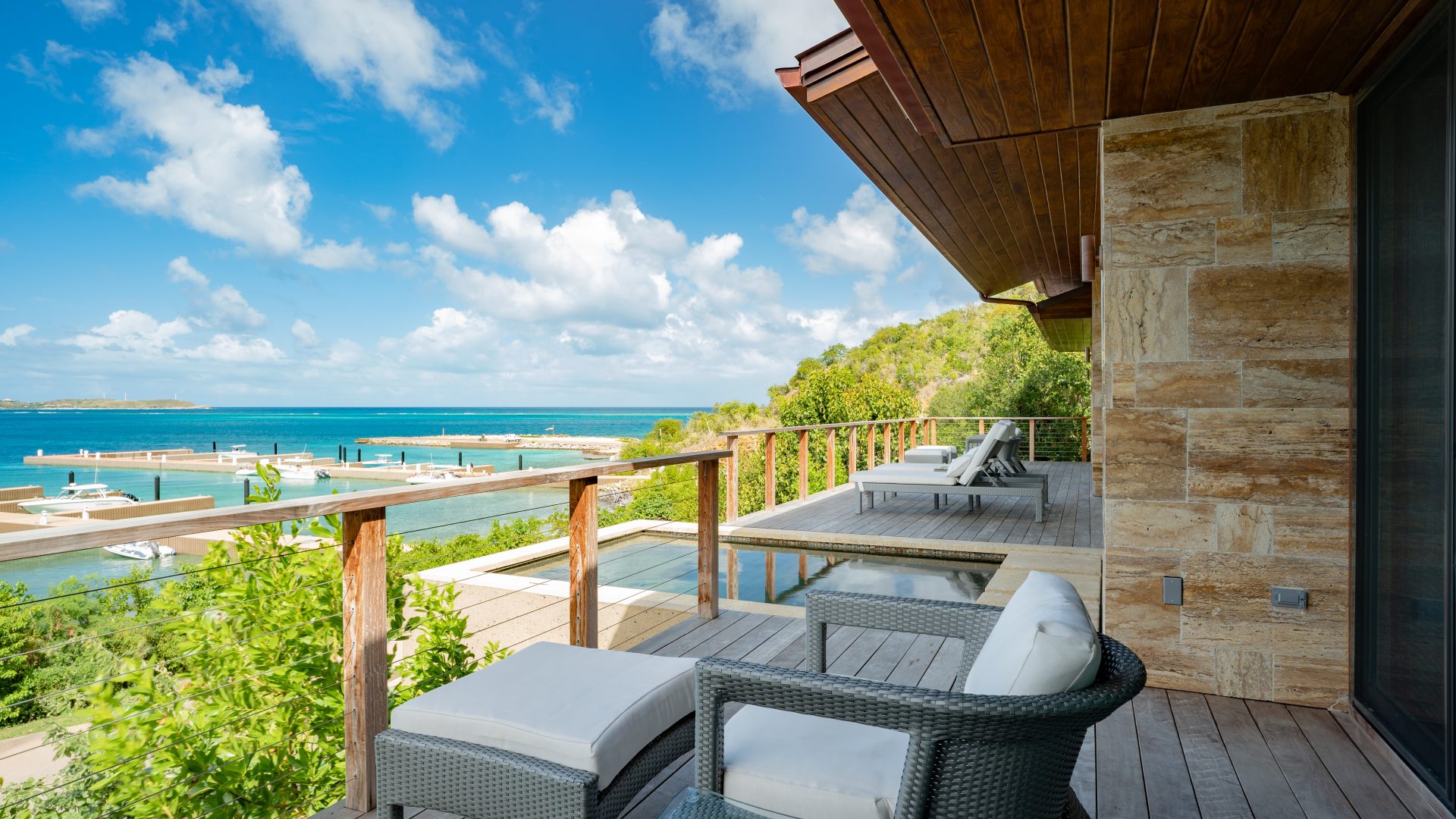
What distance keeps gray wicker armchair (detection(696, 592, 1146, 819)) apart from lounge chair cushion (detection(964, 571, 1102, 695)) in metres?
0.04

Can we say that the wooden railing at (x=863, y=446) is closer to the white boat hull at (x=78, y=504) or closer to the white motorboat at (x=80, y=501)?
the white motorboat at (x=80, y=501)

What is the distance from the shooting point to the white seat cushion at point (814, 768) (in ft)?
4.29

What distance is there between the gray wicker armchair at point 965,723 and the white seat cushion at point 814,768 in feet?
0.40

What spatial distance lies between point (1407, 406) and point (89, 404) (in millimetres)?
65743

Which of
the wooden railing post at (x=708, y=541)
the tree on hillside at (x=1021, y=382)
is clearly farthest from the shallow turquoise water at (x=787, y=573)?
the tree on hillside at (x=1021, y=382)

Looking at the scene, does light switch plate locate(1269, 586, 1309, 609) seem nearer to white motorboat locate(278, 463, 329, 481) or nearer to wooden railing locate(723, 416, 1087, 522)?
wooden railing locate(723, 416, 1087, 522)

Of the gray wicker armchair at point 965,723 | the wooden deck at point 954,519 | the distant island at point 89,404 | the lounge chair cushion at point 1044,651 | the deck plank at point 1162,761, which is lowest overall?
the deck plank at point 1162,761

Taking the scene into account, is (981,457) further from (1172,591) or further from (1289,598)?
(1289,598)

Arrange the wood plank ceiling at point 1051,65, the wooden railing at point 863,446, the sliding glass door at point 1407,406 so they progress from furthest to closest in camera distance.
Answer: the wooden railing at point 863,446
the wood plank ceiling at point 1051,65
the sliding glass door at point 1407,406

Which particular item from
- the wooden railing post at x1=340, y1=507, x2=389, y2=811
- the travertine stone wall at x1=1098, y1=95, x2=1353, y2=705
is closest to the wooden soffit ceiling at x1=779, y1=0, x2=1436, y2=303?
the travertine stone wall at x1=1098, y1=95, x2=1353, y2=705

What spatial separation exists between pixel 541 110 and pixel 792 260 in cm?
1820

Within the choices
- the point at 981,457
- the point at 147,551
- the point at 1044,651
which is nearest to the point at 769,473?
the point at 981,457

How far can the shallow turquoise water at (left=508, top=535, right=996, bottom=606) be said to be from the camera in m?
5.07

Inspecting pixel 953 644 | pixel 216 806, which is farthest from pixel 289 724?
pixel 953 644
